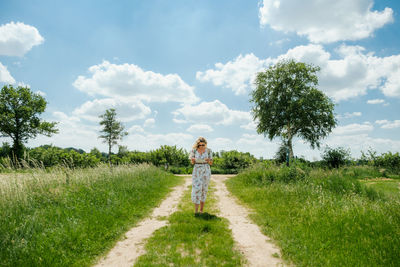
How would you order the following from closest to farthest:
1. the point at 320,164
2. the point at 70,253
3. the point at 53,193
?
the point at 70,253 < the point at 53,193 < the point at 320,164

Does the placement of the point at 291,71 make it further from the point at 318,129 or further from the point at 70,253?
the point at 70,253

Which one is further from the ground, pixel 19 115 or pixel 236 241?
pixel 19 115

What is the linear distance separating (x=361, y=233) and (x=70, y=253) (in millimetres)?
6045

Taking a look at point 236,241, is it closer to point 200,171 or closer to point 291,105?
point 200,171

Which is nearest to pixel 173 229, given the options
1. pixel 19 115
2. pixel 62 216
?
pixel 62 216

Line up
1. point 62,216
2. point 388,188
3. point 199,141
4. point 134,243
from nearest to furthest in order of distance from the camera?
point 134,243, point 62,216, point 199,141, point 388,188

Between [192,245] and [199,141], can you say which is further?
[199,141]

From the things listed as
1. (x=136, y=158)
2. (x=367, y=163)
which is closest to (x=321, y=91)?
(x=367, y=163)

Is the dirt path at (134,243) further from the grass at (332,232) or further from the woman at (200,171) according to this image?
the grass at (332,232)

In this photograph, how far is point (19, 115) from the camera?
3331cm

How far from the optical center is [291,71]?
30.0m

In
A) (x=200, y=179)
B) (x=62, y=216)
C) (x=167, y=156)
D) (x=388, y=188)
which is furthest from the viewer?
(x=167, y=156)

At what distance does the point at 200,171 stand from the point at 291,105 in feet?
79.9

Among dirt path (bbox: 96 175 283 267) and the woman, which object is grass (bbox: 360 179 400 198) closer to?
dirt path (bbox: 96 175 283 267)
